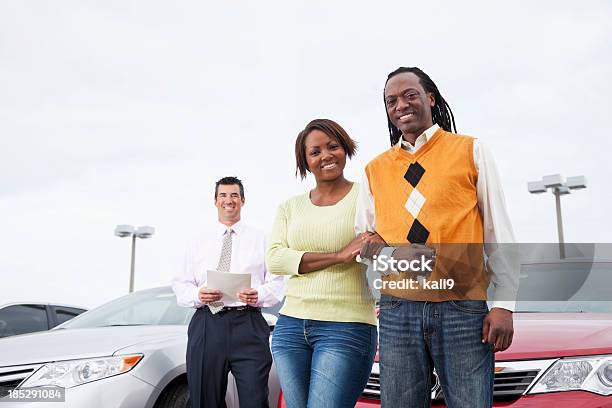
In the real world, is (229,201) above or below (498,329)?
above

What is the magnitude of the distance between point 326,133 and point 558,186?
18346 millimetres

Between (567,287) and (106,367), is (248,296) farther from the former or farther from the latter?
(567,287)

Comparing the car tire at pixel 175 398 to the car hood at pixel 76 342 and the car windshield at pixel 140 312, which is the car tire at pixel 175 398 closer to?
the car hood at pixel 76 342

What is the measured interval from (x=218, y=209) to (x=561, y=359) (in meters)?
2.49

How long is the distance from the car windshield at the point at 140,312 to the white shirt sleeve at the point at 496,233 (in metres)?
3.92

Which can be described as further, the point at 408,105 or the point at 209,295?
the point at 209,295

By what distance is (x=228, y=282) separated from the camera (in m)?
4.38

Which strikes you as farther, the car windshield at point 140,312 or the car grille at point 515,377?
the car windshield at point 140,312

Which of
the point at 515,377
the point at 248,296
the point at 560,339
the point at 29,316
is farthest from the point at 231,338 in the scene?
the point at 29,316

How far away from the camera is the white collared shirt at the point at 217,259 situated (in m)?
4.71

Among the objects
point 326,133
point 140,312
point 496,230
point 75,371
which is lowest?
point 75,371

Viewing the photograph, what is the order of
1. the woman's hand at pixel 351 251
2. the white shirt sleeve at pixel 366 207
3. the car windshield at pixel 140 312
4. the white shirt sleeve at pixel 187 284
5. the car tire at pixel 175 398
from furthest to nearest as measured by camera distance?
the car windshield at pixel 140 312 → the car tire at pixel 175 398 → the white shirt sleeve at pixel 187 284 → the woman's hand at pixel 351 251 → the white shirt sleeve at pixel 366 207

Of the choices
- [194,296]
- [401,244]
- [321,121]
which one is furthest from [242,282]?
[401,244]

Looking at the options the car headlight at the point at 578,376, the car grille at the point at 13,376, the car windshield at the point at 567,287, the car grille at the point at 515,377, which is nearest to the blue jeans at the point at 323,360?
the car grille at the point at 515,377
